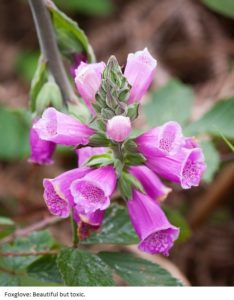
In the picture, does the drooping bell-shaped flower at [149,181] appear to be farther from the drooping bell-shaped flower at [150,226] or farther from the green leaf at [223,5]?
the green leaf at [223,5]

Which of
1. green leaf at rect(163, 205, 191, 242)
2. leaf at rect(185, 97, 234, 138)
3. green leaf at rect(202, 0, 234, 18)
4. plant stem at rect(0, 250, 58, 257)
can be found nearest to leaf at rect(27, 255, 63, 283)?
plant stem at rect(0, 250, 58, 257)

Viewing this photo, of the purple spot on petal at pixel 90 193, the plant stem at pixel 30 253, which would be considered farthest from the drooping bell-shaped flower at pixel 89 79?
the plant stem at pixel 30 253

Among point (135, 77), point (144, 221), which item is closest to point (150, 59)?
point (135, 77)

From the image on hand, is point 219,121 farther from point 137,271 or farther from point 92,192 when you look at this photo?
point 92,192

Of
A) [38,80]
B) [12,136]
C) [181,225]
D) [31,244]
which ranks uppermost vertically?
[38,80]

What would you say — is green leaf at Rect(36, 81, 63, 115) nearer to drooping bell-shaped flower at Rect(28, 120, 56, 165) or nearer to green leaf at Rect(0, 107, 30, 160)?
drooping bell-shaped flower at Rect(28, 120, 56, 165)

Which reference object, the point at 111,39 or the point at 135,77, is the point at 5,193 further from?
the point at 135,77

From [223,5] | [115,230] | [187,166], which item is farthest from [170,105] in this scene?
[187,166]
